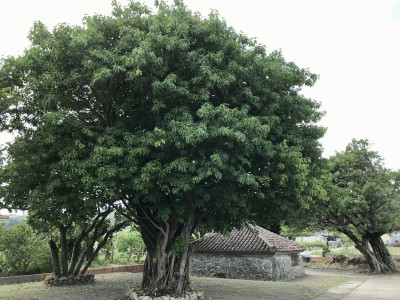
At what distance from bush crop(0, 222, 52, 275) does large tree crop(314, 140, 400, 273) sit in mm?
18227

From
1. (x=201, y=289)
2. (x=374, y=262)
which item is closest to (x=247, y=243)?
(x=201, y=289)

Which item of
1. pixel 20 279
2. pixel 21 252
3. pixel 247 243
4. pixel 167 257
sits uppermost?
pixel 247 243

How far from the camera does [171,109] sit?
37.3 feet

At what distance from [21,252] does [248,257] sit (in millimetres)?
13985

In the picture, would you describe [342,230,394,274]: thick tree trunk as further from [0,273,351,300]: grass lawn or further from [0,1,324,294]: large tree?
[0,1,324,294]: large tree

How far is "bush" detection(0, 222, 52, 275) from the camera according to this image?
69.2 feet

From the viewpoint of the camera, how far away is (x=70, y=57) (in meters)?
11.3

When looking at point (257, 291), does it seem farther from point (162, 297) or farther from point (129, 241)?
point (129, 241)

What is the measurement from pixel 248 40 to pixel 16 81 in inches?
318

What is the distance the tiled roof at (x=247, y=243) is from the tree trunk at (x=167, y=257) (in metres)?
8.95

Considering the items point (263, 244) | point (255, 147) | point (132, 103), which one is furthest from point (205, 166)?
point (263, 244)

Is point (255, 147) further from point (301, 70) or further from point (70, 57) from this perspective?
point (70, 57)

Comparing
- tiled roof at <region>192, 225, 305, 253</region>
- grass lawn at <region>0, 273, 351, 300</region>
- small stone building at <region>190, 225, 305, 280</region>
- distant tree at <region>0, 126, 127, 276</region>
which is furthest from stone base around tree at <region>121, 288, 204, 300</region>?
tiled roof at <region>192, 225, 305, 253</region>

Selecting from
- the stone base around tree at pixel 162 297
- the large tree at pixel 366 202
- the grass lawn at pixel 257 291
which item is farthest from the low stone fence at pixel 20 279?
the large tree at pixel 366 202
